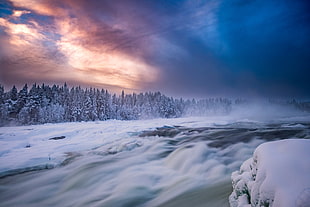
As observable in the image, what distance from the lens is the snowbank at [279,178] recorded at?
5.38 ft

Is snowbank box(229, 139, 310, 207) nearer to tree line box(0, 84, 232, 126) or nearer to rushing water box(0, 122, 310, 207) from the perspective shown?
rushing water box(0, 122, 310, 207)

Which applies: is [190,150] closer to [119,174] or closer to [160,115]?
[119,174]

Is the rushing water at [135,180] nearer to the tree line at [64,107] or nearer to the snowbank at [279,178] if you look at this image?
the snowbank at [279,178]

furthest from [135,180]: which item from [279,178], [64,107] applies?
[64,107]

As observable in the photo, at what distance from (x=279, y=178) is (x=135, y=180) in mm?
4592

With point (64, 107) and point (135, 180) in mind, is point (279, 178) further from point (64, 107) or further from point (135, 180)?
point (64, 107)

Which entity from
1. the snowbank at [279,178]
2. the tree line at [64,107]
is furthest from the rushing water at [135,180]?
the tree line at [64,107]

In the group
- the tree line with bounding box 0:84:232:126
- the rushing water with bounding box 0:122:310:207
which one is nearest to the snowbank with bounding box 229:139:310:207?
the rushing water with bounding box 0:122:310:207

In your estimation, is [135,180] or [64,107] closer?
[135,180]

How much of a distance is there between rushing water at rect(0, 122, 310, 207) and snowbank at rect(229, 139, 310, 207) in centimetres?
114

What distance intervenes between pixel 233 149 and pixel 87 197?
6.32 m

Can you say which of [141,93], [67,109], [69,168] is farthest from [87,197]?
[141,93]

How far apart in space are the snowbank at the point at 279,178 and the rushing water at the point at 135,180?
44.8 inches

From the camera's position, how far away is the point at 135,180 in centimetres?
566
